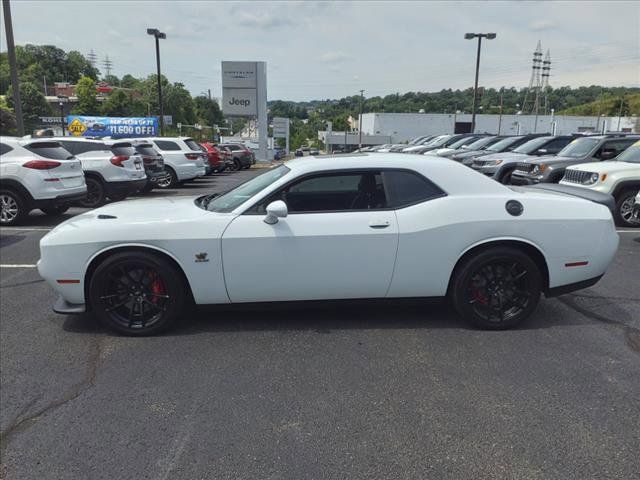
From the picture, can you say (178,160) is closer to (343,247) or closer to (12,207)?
(12,207)

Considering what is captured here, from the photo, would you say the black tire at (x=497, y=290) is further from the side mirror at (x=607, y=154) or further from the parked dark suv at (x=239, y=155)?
the parked dark suv at (x=239, y=155)

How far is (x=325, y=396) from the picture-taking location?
3.19 meters

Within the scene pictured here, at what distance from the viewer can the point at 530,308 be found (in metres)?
4.23

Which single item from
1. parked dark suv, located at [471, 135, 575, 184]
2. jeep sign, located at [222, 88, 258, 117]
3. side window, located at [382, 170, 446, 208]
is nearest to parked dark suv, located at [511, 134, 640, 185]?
parked dark suv, located at [471, 135, 575, 184]

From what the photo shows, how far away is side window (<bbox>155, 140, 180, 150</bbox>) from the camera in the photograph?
682 inches

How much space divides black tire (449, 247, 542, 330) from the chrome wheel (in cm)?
850

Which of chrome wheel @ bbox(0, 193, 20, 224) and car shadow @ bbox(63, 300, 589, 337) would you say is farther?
chrome wheel @ bbox(0, 193, 20, 224)

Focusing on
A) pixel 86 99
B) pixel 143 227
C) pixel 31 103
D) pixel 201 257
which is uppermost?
pixel 86 99

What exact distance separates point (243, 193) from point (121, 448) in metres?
2.36

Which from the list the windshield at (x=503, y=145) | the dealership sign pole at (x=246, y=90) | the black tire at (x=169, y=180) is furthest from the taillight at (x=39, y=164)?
the dealership sign pole at (x=246, y=90)

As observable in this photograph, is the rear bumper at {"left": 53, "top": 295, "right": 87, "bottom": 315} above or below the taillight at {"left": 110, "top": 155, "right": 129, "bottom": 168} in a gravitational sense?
below

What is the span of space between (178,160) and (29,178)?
7977 mm

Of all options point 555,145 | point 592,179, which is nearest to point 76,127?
point 555,145

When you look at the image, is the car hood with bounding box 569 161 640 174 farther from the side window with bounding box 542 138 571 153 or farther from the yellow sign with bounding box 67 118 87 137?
the yellow sign with bounding box 67 118 87 137
